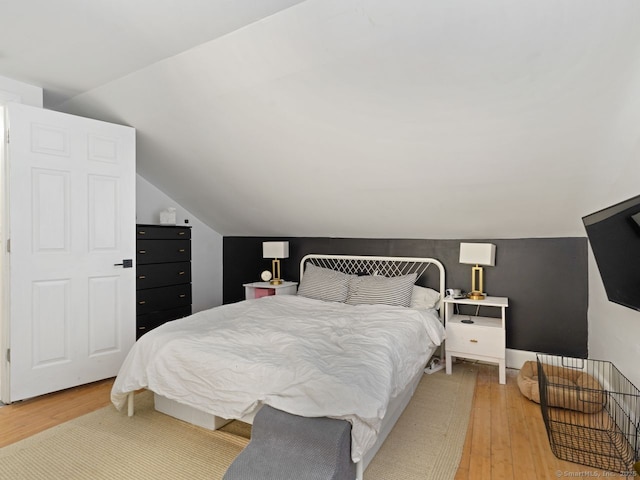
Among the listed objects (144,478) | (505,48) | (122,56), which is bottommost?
(144,478)

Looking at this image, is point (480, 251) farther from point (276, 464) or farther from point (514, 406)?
point (276, 464)

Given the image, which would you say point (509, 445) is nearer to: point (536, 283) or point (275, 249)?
point (536, 283)

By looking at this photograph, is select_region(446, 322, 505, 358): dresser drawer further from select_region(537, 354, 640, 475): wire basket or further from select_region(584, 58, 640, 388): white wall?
select_region(584, 58, 640, 388): white wall

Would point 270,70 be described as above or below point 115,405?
above

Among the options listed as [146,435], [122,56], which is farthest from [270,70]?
[146,435]

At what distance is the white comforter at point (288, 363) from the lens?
185 centimetres

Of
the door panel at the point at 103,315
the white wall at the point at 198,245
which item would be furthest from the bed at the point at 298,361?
the white wall at the point at 198,245

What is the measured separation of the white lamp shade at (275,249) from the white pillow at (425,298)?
1.77m

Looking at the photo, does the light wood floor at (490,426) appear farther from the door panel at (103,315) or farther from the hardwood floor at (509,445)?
the door panel at (103,315)

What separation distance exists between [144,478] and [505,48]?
2994 millimetres

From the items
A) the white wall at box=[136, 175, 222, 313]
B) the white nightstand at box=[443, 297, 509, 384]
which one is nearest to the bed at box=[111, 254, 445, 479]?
the white nightstand at box=[443, 297, 509, 384]

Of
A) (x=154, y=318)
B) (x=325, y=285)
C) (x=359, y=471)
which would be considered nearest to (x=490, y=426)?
(x=359, y=471)

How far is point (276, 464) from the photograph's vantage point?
1660mm

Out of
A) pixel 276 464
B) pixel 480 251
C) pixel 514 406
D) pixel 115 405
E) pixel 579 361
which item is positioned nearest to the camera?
pixel 276 464
